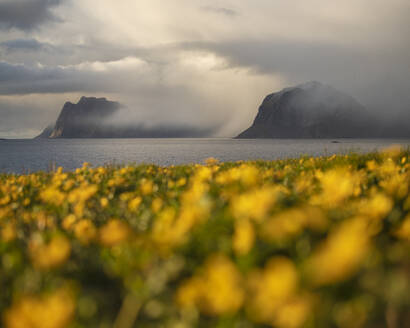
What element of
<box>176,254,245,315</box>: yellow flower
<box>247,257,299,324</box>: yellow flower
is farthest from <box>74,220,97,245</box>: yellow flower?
<box>247,257,299,324</box>: yellow flower

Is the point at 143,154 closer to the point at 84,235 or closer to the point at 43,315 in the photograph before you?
the point at 84,235

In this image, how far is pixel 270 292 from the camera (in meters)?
1.07

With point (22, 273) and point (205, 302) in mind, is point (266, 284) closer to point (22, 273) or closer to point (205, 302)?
point (205, 302)

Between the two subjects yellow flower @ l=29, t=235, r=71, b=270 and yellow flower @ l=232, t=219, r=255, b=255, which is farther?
yellow flower @ l=29, t=235, r=71, b=270

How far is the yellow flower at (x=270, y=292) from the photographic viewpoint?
1.02 m

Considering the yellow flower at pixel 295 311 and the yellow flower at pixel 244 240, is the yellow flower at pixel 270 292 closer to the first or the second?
the yellow flower at pixel 295 311

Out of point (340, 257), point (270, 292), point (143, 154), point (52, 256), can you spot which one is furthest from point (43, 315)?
point (143, 154)

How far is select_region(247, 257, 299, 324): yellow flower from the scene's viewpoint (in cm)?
102

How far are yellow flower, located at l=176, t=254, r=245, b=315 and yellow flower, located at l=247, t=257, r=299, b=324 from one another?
0.16ft

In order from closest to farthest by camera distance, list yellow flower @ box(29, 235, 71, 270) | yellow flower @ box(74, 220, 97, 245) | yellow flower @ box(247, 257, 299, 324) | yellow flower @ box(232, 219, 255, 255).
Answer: yellow flower @ box(247, 257, 299, 324) → yellow flower @ box(232, 219, 255, 255) → yellow flower @ box(29, 235, 71, 270) → yellow flower @ box(74, 220, 97, 245)

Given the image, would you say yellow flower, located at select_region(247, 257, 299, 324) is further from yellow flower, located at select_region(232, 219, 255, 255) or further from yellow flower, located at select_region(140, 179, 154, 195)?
yellow flower, located at select_region(140, 179, 154, 195)

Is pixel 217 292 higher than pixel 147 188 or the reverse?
the reverse

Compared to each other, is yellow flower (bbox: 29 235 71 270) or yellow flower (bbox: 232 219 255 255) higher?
yellow flower (bbox: 232 219 255 255)

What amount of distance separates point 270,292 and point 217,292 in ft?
0.58
